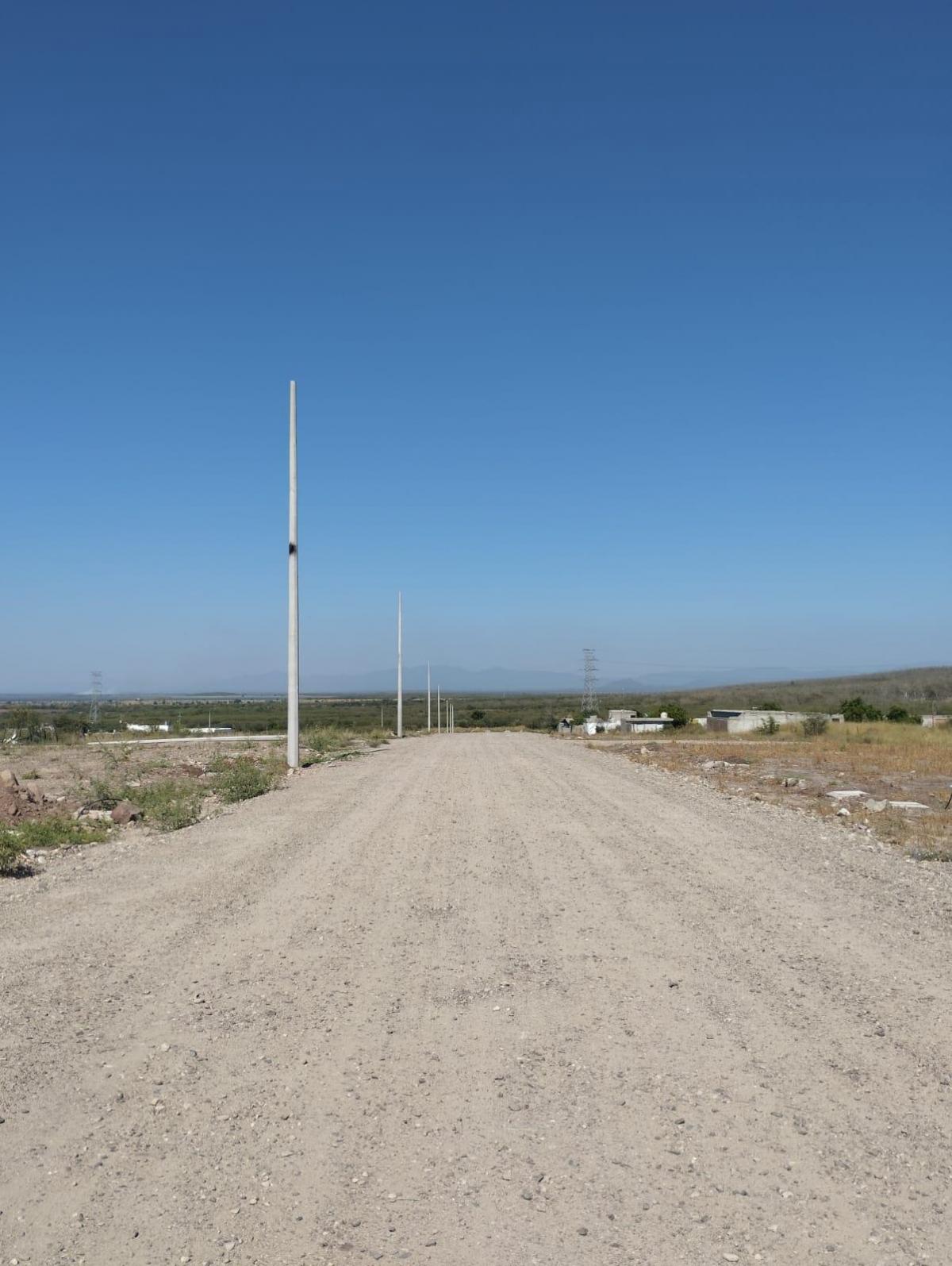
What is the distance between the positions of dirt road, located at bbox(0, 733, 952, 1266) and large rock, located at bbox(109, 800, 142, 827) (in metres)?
5.17

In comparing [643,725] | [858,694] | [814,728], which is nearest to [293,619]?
[814,728]

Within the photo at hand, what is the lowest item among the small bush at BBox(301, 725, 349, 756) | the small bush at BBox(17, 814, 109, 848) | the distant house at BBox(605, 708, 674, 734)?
the distant house at BBox(605, 708, 674, 734)

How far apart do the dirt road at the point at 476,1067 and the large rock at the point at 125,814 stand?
5.17 metres

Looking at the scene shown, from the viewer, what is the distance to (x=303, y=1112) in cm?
489

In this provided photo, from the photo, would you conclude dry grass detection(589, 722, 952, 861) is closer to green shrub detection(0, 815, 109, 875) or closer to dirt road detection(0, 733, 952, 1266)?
dirt road detection(0, 733, 952, 1266)

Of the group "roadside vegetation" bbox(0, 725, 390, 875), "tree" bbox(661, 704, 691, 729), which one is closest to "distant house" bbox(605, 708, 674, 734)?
"tree" bbox(661, 704, 691, 729)

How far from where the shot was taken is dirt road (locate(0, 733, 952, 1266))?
3.95 meters

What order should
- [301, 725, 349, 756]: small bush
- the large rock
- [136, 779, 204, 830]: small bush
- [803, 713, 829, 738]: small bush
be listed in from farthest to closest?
[803, 713, 829, 738]: small bush
[301, 725, 349, 756]: small bush
the large rock
[136, 779, 204, 830]: small bush

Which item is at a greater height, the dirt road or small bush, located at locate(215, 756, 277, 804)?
small bush, located at locate(215, 756, 277, 804)

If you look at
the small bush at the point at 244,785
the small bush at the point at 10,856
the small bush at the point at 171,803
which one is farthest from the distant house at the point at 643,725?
the small bush at the point at 10,856

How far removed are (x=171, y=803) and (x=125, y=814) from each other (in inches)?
38.1

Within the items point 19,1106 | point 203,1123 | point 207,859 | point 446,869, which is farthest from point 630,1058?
point 207,859

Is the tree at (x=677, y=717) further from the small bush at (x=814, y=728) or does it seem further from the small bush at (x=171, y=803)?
the small bush at (x=171, y=803)

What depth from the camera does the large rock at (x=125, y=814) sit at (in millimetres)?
16141
